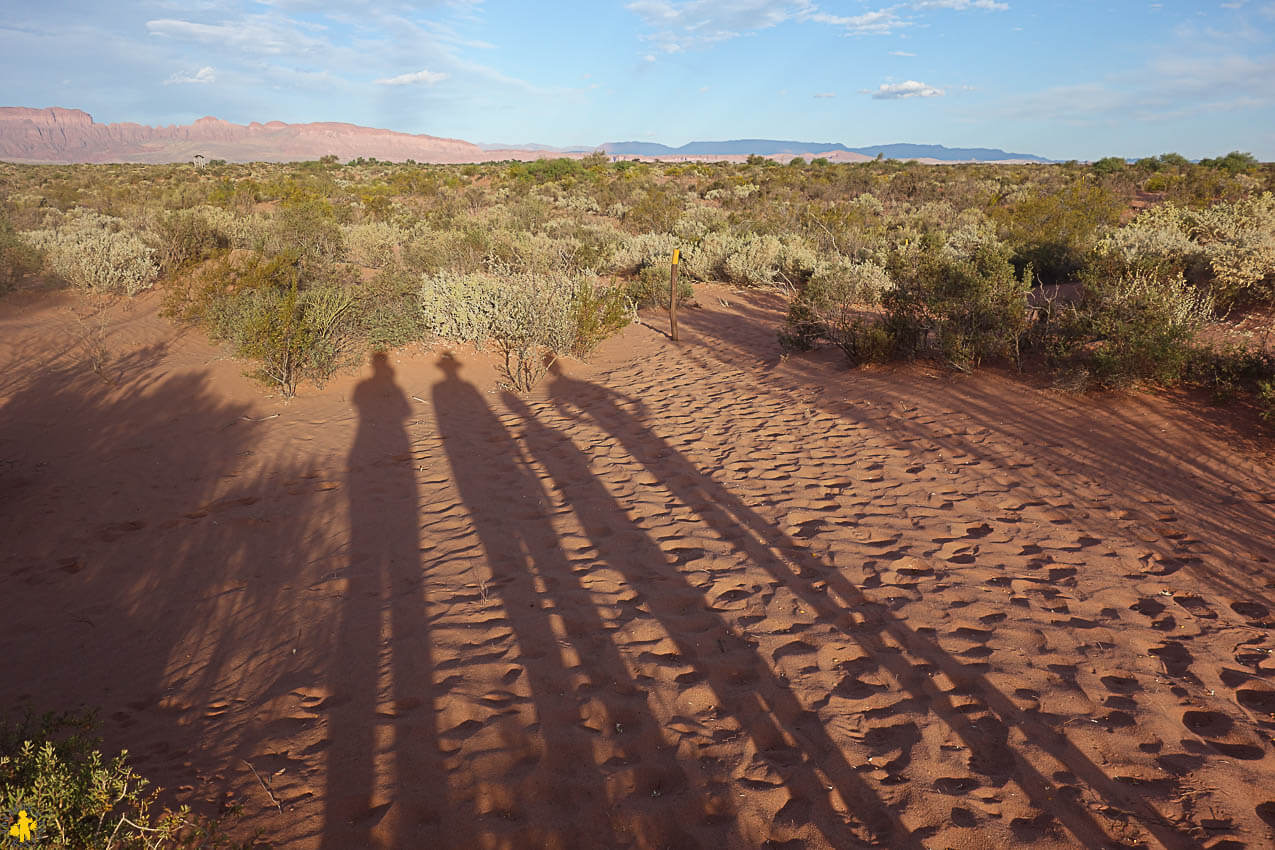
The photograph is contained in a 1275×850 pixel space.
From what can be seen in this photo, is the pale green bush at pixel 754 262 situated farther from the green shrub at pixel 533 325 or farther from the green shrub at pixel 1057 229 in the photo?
the green shrub at pixel 533 325

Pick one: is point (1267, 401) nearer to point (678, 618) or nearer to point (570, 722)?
point (678, 618)

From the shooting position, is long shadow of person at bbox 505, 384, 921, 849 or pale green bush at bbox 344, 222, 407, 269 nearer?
long shadow of person at bbox 505, 384, 921, 849

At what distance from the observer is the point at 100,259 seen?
10789 millimetres

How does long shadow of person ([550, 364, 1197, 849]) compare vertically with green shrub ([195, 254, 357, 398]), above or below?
below

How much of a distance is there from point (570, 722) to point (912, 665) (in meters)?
1.77

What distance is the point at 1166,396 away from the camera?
601 cm

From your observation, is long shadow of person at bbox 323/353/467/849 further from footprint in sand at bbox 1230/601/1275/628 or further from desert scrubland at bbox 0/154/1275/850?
footprint in sand at bbox 1230/601/1275/628

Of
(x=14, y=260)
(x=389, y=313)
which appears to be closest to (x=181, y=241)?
(x=14, y=260)

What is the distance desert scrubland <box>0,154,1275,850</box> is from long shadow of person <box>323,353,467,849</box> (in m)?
0.02

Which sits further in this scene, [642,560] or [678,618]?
[642,560]

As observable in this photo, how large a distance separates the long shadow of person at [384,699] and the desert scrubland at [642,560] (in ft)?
0.07

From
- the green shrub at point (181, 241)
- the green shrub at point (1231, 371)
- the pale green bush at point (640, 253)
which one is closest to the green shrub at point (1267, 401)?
the green shrub at point (1231, 371)

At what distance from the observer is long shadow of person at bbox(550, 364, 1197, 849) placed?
2379mm

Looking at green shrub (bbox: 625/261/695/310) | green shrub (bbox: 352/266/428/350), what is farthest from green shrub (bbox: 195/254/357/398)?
green shrub (bbox: 625/261/695/310)
